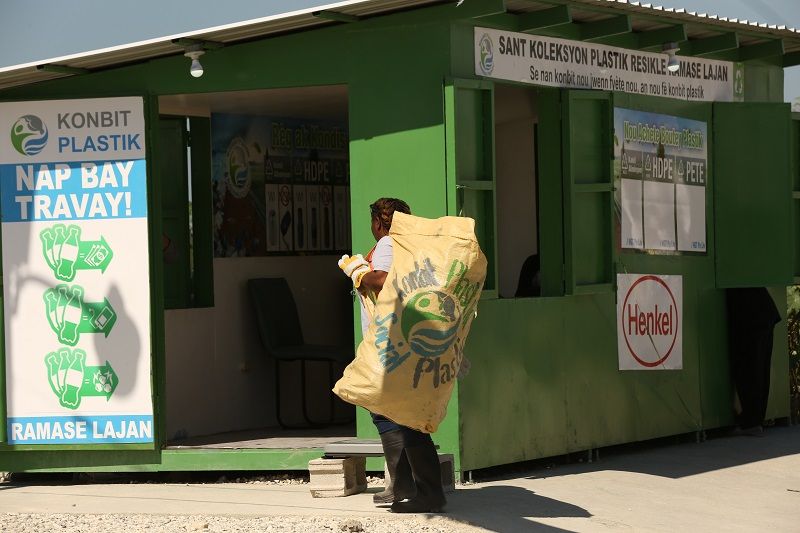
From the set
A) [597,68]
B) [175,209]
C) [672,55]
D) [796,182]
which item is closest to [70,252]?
[175,209]

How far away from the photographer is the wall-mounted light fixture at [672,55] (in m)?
10.5

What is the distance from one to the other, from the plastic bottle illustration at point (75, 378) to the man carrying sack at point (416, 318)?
8.54ft

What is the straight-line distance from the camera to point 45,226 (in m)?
9.67

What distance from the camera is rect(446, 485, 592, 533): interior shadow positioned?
25.7 ft

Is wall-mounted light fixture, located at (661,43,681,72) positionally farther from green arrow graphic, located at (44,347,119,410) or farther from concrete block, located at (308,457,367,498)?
green arrow graphic, located at (44,347,119,410)

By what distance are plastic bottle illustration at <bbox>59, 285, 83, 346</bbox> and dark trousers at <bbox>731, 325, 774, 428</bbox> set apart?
198 inches

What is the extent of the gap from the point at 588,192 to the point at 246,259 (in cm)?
298

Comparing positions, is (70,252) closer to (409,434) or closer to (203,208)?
(203,208)

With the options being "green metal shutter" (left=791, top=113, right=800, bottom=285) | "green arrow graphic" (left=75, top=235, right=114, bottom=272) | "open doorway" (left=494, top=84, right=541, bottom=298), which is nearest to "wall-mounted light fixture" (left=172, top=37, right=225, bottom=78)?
"green arrow graphic" (left=75, top=235, right=114, bottom=272)

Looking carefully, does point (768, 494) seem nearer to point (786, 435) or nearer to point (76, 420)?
point (786, 435)

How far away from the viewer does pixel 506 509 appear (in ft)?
27.1

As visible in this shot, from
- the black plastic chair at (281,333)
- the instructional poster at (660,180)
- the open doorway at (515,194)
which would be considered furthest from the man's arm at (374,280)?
the open doorway at (515,194)

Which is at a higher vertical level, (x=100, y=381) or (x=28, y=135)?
(x=28, y=135)

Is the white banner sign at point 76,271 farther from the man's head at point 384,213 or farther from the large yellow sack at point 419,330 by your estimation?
the large yellow sack at point 419,330
